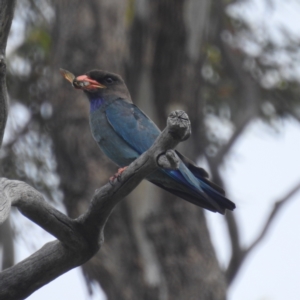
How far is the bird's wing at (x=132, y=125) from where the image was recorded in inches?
222

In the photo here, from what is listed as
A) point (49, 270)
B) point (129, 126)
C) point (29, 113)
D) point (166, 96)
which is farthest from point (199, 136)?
point (49, 270)

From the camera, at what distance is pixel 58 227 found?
438 centimetres

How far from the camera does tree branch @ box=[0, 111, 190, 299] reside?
4.17 metres

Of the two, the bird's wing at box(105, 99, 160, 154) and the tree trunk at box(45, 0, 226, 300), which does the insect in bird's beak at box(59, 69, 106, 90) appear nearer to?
the bird's wing at box(105, 99, 160, 154)

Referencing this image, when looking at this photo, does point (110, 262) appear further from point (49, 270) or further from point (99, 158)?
point (49, 270)

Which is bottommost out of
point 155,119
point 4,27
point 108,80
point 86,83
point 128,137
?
point 155,119

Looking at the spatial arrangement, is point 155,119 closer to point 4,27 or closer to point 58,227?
point 58,227

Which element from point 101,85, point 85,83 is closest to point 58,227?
point 85,83

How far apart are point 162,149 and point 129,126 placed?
6.13ft

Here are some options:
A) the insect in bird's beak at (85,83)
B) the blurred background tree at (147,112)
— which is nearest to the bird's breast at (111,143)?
the insect in bird's beak at (85,83)

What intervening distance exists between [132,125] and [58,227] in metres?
1.60

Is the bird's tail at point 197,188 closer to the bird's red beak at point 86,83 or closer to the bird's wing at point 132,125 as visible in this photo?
the bird's wing at point 132,125

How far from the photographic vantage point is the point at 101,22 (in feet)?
32.6

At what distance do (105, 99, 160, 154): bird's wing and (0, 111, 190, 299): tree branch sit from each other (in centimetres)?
129
